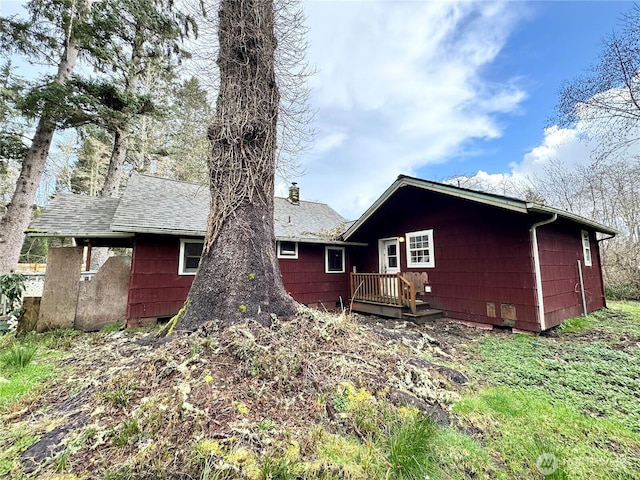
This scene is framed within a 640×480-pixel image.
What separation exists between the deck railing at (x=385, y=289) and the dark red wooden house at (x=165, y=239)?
1.35 m

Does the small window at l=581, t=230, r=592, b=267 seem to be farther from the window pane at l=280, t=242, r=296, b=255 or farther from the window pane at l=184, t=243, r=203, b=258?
the window pane at l=184, t=243, r=203, b=258

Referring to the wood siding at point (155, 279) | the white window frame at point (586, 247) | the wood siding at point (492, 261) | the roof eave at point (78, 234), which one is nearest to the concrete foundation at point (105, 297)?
the wood siding at point (155, 279)

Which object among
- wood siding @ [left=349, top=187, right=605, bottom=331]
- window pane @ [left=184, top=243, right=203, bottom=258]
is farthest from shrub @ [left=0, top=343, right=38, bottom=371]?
wood siding @ [left=349, top=187, right=605, bottom=331]

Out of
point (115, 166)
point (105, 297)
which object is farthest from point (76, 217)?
point (115, 166)

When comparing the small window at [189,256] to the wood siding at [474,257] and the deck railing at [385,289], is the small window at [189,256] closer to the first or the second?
the deck railing at [385,289]

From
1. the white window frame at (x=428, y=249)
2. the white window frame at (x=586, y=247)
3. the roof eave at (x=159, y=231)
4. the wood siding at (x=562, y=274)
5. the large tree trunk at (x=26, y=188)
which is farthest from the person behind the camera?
the white window frame at (x=586, y=247)

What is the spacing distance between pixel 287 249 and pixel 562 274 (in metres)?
7.67

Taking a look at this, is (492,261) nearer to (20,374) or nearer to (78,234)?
(20,374)

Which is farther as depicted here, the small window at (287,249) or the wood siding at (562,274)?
the small window at (287,249)

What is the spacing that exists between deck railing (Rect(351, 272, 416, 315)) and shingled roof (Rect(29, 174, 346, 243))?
1.78 metres

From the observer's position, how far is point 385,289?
8.32 metres

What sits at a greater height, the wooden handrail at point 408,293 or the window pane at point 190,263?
the window pane at point 190,263

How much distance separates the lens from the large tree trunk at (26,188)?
309 inches

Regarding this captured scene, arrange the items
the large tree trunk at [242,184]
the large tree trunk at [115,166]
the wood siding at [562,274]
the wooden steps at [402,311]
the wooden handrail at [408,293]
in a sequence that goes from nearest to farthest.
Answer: the large tree trunk at [242,184] < the wood siding at [562,274] < the wooden steps at [402,311] < the wooden handrail at [408,293] < the large tree trunk at [115,166]
